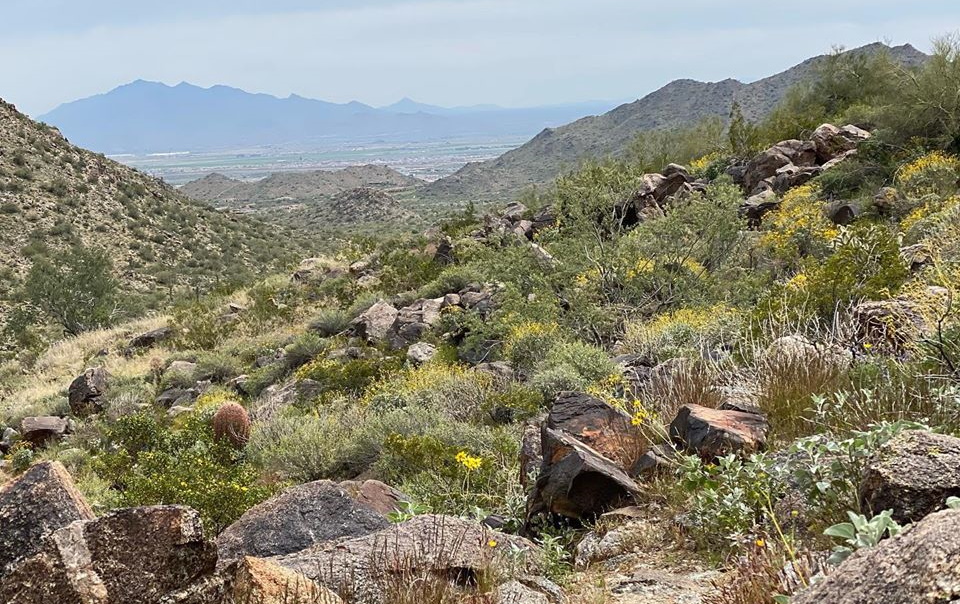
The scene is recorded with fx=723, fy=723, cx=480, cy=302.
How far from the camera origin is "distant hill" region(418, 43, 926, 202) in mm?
87938

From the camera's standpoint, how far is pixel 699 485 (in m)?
3.34

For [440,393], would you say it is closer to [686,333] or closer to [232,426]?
[232,426]

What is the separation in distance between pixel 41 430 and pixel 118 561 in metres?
11.9

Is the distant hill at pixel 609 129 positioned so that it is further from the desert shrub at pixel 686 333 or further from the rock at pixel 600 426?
the rock at pixel 600 426

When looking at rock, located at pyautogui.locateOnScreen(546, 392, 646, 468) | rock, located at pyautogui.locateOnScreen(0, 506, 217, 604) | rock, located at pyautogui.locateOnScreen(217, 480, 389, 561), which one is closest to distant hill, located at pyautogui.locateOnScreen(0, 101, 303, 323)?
rock, located at pyautogui.locateOnScreen(217, 480, 389, 561)

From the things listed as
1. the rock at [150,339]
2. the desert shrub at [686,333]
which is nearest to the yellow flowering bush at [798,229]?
the desert shrub at [686,333]

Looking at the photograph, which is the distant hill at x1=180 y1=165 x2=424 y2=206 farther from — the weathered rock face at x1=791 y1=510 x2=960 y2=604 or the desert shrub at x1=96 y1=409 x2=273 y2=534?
the weathered rock face at x1=791 y1=510 x2=960 y2=604

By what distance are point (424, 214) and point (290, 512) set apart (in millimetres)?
68836

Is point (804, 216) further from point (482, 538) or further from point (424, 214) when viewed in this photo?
point (424, 214)

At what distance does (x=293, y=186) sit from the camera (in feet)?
382

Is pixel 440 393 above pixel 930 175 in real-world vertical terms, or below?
below

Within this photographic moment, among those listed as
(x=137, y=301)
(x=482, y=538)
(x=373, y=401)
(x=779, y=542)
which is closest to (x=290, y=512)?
(x=482, y=538)

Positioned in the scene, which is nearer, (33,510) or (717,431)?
(33,510)

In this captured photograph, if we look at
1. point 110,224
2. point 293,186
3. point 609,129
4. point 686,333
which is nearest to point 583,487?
point 686,333
